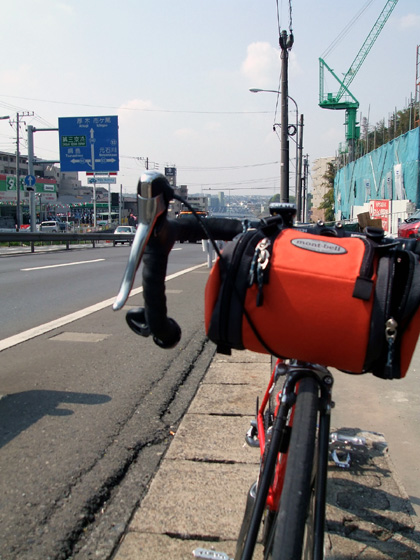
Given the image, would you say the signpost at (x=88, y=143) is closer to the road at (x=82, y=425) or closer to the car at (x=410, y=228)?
the car at (x=410, y=228)

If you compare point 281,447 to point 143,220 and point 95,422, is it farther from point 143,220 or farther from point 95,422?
point 95,422

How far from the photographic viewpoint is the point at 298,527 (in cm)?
140

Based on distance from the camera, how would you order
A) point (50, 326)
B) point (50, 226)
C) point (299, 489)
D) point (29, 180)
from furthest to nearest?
point (50, 226)
point (29, 180)
point (50, 326)
point (299, 489)

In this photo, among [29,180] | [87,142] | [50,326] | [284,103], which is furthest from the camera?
[87,142]

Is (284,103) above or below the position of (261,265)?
above

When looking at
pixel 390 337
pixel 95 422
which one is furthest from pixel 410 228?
pixel 390 337

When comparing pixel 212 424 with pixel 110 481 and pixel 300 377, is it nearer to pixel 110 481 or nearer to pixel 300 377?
pixel 110 481

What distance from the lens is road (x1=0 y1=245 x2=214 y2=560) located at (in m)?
2.55

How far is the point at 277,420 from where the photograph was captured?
1661 millimetres

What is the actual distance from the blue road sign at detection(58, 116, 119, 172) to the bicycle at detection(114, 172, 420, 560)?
32.4 meters

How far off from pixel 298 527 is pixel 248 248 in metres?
0.76

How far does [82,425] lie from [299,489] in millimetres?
2591

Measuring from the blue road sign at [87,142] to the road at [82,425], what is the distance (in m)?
26.4

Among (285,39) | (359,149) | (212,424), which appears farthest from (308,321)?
(359,149)
